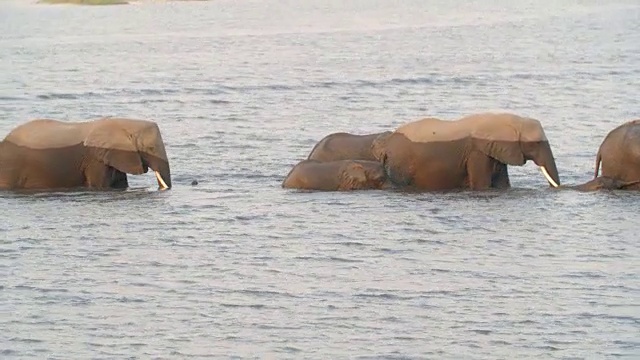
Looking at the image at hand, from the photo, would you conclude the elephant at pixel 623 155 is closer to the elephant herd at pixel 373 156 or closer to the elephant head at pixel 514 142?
the elephant herd at pixel 373 156

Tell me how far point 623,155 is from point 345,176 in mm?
3608

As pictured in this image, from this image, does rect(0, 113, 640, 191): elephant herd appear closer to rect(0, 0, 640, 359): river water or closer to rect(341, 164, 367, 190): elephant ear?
rect(341, 164, 367, 190): elephant ear

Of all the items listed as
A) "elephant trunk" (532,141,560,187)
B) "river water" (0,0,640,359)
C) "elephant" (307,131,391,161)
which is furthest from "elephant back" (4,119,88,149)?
"elephant trunk" (532,141,560,187)

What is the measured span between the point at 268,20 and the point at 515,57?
32006 mm

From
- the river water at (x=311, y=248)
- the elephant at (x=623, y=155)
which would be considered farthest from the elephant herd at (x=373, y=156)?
the river water at (x=311, y=248)

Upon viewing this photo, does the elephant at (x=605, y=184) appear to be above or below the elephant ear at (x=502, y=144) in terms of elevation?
below

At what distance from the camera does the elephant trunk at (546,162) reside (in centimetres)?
2295

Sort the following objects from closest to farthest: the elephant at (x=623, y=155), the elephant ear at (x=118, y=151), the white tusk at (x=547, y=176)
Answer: the elephant at (x=623, y=155) → the white tusk at (x=547, y=176) → the elephant ear at (x=118, y=151)

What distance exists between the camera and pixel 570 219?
21.0 m

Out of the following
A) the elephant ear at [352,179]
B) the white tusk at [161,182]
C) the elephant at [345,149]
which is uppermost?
the elephant at [345,149]

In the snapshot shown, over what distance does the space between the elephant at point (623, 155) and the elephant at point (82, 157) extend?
5921mm

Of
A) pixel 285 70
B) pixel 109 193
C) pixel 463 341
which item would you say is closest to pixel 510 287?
pixel 463 341

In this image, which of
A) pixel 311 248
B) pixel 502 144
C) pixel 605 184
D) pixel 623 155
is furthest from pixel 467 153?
pixel 311 248

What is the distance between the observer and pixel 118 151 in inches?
934
